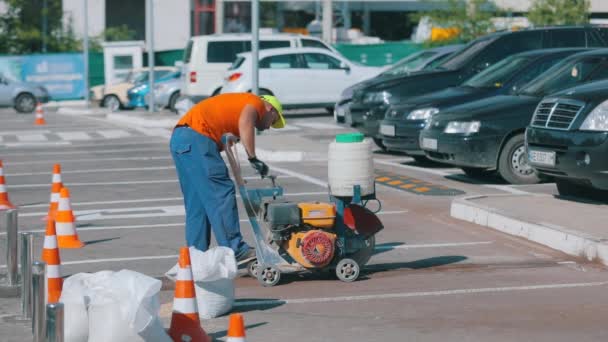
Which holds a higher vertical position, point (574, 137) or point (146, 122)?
point (574, 137)

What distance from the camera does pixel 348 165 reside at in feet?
27.0

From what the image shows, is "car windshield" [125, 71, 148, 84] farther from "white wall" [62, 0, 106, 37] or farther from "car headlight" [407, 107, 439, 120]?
"car headlight" [407, 107, 439, 120]

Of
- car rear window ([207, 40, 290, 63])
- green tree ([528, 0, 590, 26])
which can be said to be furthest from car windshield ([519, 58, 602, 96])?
green tree ([528, 0, 590, 26])

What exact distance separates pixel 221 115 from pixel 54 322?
3.33 meters

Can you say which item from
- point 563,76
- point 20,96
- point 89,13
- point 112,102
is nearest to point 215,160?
point 563,76

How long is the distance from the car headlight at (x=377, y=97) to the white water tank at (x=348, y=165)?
9586 millimetres

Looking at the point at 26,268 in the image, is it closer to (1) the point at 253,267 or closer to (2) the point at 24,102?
(1) the point at 253,267

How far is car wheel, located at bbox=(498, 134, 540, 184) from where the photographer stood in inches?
538

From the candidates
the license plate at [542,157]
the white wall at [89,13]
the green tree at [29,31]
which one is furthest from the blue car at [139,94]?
the license plate at [542,157]

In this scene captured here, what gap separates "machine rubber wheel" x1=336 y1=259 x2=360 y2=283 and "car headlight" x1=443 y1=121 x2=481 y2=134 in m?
5.71

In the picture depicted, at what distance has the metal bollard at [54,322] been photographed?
508 cm

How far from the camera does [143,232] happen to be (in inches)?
427

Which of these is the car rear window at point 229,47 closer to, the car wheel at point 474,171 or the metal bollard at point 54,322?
the car wheel at point 474,171

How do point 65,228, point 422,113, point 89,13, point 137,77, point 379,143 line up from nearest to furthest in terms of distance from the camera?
1. point 65,228
2. point 422,113
3. point 379,143
4. point 137,77
5. point 89,13
